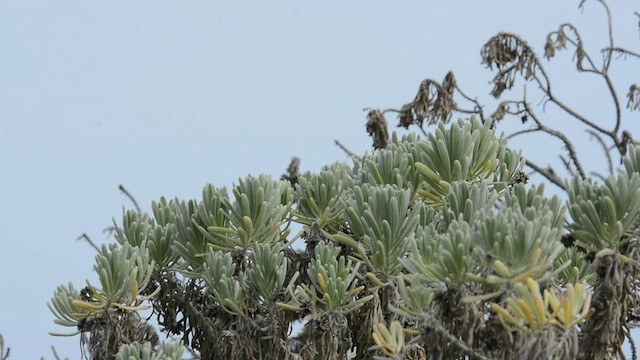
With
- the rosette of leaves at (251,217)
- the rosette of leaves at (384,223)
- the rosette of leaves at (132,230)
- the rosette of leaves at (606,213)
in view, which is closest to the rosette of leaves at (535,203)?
the rosette of leaves at (606,213)

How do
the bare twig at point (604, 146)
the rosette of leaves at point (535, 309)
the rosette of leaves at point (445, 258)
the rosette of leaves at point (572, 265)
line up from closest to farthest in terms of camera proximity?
1. the rosette of leaves at point (535, 309)
2. the rosette of leaves at point (445, 258)
3. the rosette of leaves at point (572, 265)
4. the bare twig at point (604, 146)

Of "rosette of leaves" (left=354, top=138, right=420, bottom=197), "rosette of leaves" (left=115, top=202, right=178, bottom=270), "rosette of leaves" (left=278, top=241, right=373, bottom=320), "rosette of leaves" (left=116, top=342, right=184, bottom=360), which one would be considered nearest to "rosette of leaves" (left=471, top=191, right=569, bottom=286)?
"rosette of leaves" (left=278, top=241, right=373, bottom=320)

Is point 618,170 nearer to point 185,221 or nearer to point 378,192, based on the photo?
point 378,192

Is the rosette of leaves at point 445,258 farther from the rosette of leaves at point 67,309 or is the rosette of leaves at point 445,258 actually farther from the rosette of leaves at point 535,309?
the rosette of leaves at point 67,309

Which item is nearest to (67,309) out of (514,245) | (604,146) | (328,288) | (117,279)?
(117,279)

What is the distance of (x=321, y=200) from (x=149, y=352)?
25.9 inches

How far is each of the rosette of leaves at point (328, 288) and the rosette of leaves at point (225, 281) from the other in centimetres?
15

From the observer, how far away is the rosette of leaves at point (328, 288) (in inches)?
91.6

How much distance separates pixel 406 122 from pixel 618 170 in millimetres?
4091

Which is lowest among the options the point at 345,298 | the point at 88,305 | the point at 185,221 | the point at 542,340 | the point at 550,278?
the point at 542,340

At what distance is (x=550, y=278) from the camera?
2.05 metres

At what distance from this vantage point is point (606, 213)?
210 cm

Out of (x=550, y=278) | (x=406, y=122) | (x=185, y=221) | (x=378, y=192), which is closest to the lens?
(x=550, y=278)

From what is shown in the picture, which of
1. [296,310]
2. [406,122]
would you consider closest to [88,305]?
[296,310]
